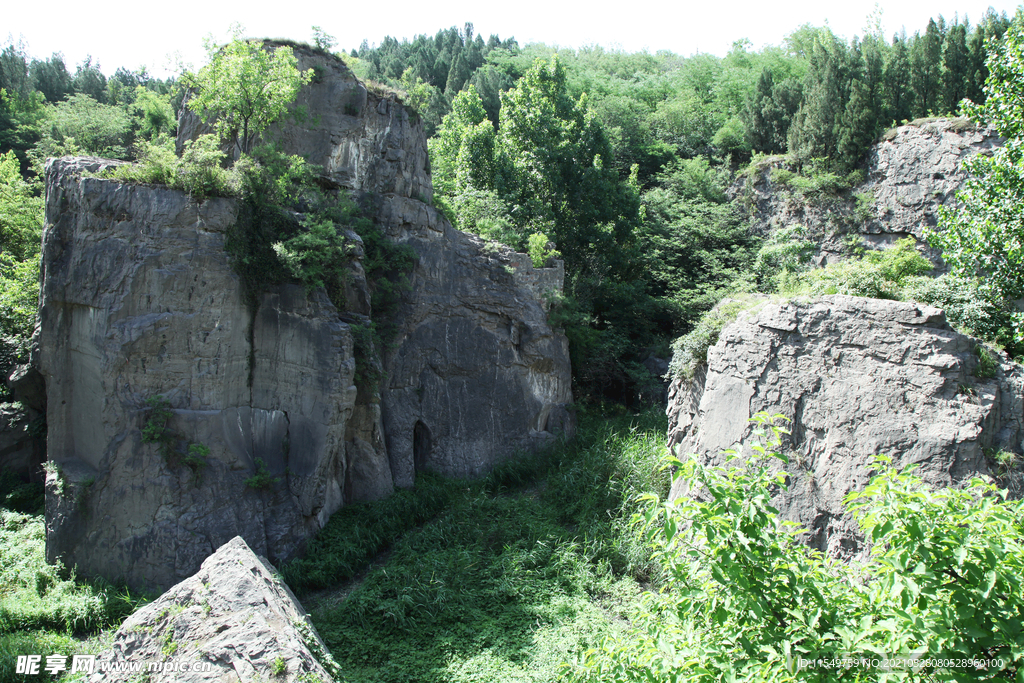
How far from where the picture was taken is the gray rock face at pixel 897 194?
18.2 metres

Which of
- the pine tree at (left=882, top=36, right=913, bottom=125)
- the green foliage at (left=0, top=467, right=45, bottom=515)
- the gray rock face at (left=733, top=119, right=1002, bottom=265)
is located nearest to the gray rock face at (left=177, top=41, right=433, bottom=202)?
the green foliage at (left=0, top=467, right=45, bottom=515)

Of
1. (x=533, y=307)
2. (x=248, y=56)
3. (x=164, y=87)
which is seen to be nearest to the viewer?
(x=248, y=56)

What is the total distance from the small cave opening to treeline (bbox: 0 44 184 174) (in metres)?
16.3

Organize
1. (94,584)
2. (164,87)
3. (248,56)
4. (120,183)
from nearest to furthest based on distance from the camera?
(94,584)
(120,183)
(248,56)
(164,87)

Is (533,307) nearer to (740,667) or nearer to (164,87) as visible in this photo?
(740,667)

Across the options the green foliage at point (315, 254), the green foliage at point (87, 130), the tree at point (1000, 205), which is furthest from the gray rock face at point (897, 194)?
the green foliage at point (87, 130)

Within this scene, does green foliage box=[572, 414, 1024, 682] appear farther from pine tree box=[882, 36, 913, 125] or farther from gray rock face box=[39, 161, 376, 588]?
pine tree box=[882, 36, 913, 125]

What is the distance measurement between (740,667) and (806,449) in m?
6.66

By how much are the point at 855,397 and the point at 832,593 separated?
18.7ft

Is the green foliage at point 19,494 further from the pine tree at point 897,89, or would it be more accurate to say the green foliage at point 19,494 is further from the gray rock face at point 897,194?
the pine tree at point 897,89

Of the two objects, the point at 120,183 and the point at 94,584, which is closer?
the point at 94,584

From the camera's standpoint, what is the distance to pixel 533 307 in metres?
16.4

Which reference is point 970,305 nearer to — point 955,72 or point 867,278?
point 867,278

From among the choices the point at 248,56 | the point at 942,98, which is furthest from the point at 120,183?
Result: the point at 942,98
